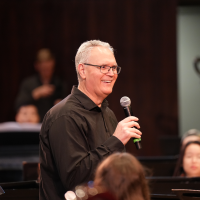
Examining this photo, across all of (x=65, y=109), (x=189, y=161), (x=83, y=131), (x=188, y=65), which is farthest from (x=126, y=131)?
(x=188, y=65)

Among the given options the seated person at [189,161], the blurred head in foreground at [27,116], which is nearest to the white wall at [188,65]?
the blurred head in foreground at [27,116]

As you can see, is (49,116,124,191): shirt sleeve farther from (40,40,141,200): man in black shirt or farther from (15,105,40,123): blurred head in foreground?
(15,105,40,123): blurred head in foreground

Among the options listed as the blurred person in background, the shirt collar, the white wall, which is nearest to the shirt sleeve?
the shirt collar

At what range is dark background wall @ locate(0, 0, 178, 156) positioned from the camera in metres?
6.85

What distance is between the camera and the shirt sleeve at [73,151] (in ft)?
6.27

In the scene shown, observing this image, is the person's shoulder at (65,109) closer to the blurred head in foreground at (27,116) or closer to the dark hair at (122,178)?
the dark hair at (122,178)

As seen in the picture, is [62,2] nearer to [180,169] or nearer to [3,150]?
[3,150]

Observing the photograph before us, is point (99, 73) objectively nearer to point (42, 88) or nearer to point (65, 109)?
point (65, 109)

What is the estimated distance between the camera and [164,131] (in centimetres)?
691

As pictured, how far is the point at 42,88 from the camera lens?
20.7 ft

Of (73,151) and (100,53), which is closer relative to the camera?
(73,151)

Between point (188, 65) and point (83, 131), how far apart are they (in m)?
6.42

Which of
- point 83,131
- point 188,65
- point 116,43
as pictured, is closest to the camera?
point 83,131

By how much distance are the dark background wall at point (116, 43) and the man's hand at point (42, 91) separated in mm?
684
